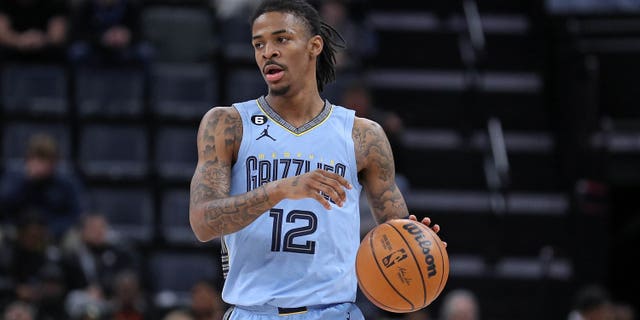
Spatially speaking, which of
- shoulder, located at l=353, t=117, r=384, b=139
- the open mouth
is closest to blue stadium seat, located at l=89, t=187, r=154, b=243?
shoulder, located at l=353, t=117, r=384, b=139

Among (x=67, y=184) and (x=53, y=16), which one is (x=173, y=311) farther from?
(x=53, y=16)

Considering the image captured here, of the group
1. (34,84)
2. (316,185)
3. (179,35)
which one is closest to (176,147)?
(179,35)

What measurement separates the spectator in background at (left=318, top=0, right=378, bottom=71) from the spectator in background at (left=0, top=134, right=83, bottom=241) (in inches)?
138

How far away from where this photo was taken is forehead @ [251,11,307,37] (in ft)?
16.3

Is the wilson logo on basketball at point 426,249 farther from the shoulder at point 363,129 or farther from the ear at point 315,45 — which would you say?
the ear at point 315,45

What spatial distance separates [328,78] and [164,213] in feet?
22.4

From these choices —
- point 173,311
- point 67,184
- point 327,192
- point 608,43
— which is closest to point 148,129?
point 67,184

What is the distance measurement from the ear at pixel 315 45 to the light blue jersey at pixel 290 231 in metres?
0.33

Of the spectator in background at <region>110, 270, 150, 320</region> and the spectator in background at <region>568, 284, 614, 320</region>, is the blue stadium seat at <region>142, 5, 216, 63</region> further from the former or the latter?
the spectator in background at <region>568, 284, 614, 320</region>

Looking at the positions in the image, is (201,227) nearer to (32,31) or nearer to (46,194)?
(46,194)

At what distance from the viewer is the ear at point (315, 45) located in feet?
16.8

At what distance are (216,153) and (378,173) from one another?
79cm

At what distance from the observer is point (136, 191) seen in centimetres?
1207

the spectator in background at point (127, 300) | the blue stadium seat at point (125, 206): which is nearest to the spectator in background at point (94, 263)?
the spectator in background at point (127, 300)
